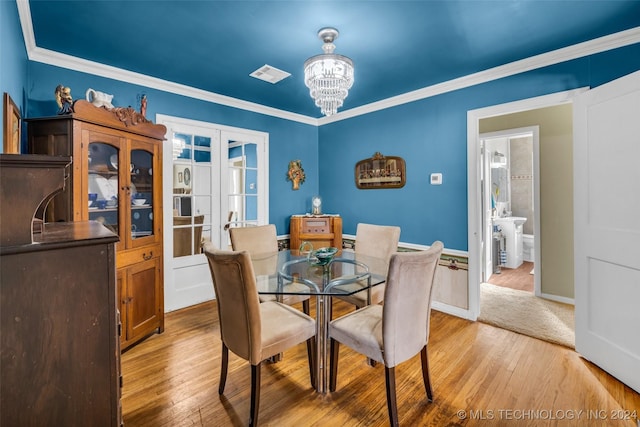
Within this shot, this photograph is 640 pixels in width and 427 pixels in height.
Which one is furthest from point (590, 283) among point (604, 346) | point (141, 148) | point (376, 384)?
point (141, 148)

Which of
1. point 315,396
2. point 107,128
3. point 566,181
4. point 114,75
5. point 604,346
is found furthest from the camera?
point 566,181

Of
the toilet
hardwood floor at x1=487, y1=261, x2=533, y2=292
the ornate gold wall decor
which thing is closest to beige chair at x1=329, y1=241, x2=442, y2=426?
the ornate gold wall decor

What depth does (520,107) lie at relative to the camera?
2.75 m

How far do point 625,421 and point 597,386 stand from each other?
343 mm

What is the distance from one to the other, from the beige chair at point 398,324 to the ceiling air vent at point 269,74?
2150mm

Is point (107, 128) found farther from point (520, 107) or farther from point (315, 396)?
point (520, 107)

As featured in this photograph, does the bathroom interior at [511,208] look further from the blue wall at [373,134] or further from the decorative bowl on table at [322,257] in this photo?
the decorative bowl on table at [322,257]

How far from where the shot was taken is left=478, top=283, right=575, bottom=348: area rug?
281cm

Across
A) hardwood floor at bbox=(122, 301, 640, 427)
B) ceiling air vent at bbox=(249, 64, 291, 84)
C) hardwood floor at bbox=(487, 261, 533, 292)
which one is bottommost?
hardwood floor at bbox=(122, 301, 640, 427)

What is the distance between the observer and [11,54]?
1743mm

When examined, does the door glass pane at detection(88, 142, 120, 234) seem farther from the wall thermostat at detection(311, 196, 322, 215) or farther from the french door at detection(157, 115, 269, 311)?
the wall thermostat at detection(311, 196, 322, 215)

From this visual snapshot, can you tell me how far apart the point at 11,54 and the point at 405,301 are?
2.66m

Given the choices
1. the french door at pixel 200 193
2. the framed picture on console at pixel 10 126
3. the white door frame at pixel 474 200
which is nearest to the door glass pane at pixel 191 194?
the french door at pixel 200 193

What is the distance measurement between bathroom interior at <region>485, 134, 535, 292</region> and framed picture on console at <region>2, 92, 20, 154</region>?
534 cm
